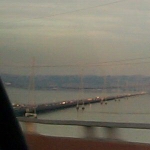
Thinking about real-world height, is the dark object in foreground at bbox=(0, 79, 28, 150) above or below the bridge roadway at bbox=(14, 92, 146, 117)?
below

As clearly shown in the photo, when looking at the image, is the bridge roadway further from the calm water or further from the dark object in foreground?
the dark object in foreground

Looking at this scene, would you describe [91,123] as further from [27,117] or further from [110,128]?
[27,117]

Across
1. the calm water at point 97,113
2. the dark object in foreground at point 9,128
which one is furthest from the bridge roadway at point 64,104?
the dark object in foreground at point 9,128

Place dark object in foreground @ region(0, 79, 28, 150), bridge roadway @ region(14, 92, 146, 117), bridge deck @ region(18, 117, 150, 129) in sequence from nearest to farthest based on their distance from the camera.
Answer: dark object in foreground @ region(0, 79, 28, 150) < bridge deck @ region(18, 117, 150, 129) < bridge roadway @ region(14, 92, 146, 117)

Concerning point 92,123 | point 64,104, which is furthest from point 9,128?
point 64,104

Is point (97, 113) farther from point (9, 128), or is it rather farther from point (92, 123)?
point (9, 128)

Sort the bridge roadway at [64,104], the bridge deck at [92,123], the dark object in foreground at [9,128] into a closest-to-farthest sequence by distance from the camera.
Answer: the dark object in foreground at [9,128] → the bridge deck at [92,123] → the bridge roadway at [64,104]

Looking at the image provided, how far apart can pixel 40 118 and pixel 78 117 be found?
1.21m

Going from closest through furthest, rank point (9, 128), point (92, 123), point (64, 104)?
point (9, 128) < point (92, 123) < point (64, 104)

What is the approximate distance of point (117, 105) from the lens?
12773 mm

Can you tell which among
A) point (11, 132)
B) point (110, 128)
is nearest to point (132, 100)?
point (110, 128)

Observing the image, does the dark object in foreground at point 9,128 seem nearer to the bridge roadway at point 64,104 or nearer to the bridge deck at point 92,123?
the bridge deck at point 92,123

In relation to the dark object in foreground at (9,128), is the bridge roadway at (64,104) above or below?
above

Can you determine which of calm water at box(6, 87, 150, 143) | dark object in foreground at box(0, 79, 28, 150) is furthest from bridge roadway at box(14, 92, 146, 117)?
dark object in foreground at box(0, 79, 28, 150)
